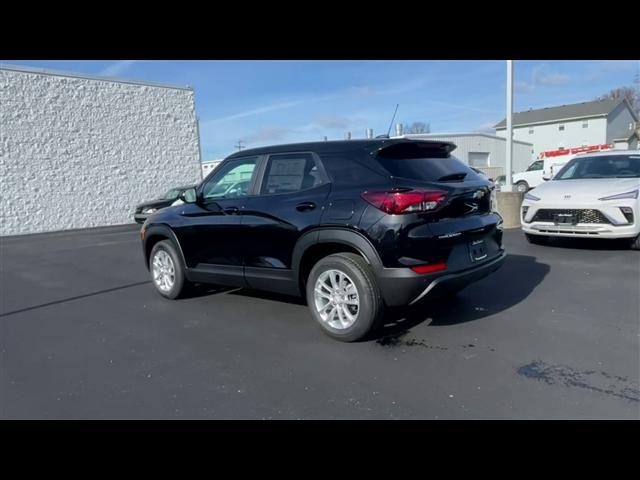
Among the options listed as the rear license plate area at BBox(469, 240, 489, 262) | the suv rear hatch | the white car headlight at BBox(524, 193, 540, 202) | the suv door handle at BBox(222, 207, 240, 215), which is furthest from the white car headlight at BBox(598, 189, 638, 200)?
the suv door handle at BBox(222, 207, 240, 215)

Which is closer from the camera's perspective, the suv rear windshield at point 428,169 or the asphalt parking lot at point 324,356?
the asphalt parking lot at point 324,356

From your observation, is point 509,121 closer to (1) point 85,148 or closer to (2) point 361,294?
(2) point 361,294

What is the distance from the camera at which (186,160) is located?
800 inches

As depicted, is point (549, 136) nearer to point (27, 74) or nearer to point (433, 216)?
point (27, 74)

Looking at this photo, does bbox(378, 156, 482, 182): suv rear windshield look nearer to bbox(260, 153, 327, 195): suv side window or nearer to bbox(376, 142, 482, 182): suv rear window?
bbox(376, 142, 482, 182): suv rear window

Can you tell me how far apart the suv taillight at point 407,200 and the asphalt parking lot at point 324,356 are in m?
1.19

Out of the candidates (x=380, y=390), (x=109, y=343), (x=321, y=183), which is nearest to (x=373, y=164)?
(x=321, y=183)

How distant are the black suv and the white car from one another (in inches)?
128

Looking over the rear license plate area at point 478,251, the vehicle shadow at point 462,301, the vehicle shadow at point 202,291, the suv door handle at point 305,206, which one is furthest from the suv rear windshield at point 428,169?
the vehicle shadow at point 202,291

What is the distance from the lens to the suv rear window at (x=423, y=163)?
375 cm

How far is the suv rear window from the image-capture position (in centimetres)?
375

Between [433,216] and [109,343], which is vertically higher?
[433,216]

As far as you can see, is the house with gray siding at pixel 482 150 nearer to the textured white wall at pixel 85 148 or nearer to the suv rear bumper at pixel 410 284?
the textured white wall at pixel 85 148

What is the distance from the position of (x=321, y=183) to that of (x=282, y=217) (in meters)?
0.51
